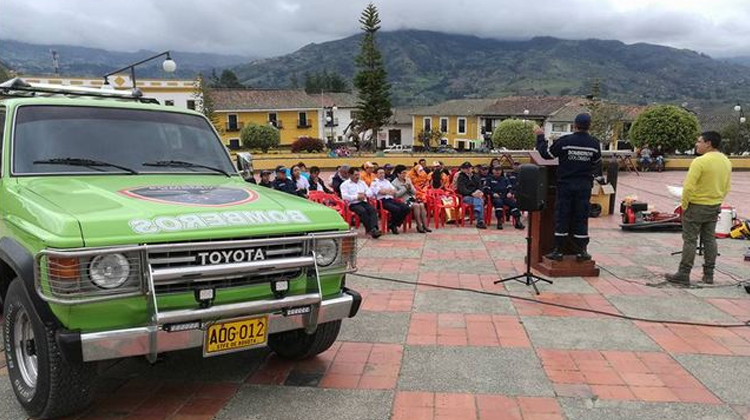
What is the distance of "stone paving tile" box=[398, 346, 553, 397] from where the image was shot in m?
3.74

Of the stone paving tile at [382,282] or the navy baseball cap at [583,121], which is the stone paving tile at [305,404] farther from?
the navy baseball cap at [583,121]

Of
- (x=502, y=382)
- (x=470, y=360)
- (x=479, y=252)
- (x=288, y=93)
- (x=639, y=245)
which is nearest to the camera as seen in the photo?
(x=502, y=382)

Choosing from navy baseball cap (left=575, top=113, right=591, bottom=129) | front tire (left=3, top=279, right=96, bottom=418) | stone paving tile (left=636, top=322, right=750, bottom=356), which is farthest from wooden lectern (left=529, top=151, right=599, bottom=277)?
front tire (left=3, top=279, right=96, bottom=418)

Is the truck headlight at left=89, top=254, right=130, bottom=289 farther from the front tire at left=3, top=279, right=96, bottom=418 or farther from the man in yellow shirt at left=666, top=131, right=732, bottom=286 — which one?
the man in yellow shirt at left=666, top=131, right=732, bottom=286

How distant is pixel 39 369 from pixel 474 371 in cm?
288

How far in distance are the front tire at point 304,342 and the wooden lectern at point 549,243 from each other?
346 cm

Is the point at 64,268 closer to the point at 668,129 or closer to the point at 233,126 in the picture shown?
the point at 668,129

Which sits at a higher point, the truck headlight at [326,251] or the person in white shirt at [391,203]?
the truck headlight at [326,251]

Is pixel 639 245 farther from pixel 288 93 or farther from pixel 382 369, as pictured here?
pixel 288 93

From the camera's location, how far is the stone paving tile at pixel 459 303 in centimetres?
545

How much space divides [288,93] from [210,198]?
2611 inches

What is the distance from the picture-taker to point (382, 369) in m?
4.05

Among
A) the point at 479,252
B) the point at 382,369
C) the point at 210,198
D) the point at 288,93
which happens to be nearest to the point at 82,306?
the point at 210,198

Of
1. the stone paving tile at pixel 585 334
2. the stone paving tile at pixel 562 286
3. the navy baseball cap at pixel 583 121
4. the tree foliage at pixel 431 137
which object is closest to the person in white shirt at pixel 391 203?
the stone paving tile at pixel 562 286
